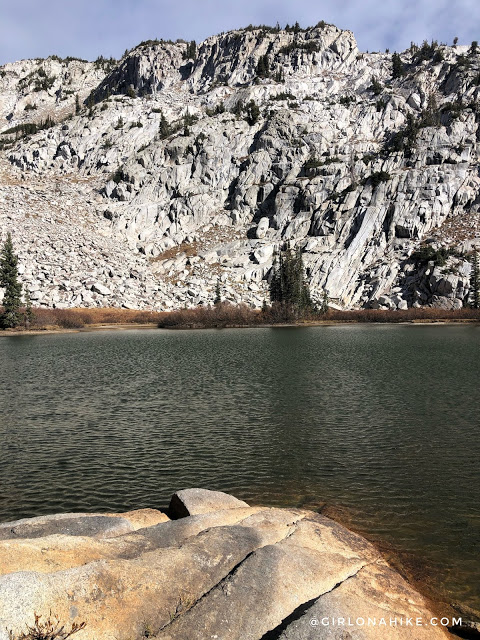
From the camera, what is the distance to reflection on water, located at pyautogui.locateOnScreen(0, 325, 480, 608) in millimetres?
12930

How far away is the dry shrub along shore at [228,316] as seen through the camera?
342 ft

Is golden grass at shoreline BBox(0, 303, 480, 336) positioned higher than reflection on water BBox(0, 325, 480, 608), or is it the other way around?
golden grass at shoreline BBox(0, 303, 480, 336)

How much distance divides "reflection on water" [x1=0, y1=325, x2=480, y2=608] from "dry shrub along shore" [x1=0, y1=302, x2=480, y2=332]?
6581 centimetres

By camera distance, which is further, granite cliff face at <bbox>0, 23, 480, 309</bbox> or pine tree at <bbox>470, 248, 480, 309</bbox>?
granite cliff face at <bbox>0, 23, 480, 309</bbox>

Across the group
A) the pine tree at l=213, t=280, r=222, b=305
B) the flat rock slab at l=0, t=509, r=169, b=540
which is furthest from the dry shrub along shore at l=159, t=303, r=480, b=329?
the flat rock slab at l=0, t=509, r=169, b=540

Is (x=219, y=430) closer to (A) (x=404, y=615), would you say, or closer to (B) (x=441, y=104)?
(A) (x=404, y=615)

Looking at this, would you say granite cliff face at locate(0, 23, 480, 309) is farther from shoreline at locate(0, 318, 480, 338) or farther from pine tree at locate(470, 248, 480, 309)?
shoreline at locate(0, 318, 480, 338)

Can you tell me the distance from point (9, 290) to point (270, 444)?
88.5 m

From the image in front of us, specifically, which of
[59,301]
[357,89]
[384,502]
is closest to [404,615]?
[384,502]

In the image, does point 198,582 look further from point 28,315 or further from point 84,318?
point 84,318

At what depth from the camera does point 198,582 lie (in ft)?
24.3

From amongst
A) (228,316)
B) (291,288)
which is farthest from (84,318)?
(291,288)

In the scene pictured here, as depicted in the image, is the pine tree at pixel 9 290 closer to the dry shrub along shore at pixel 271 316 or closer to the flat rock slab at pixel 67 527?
the dry shrub along shore at pixel 271 316

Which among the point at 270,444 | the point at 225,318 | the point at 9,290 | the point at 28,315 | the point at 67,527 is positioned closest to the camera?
the point at 67,527
